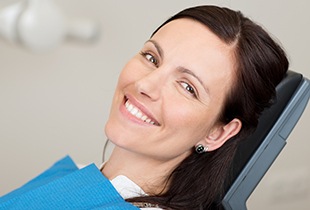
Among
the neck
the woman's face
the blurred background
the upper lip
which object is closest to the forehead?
the woman's face

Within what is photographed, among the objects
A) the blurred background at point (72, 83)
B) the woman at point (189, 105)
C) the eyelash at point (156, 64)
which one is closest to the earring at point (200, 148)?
the woman at point (189, 105)

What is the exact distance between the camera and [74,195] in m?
1.17

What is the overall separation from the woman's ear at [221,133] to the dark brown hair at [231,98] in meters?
0.01

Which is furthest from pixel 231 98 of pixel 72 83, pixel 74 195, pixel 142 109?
pixel 72 83

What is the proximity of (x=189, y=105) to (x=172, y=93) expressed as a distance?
0.04 m

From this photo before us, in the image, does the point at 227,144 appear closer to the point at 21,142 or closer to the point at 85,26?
the point at 85,26

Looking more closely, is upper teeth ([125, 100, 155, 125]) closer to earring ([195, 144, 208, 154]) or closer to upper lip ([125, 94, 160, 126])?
upper lip ([125, 94, 160, 126])

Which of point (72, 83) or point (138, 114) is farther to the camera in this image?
point (72, 83)

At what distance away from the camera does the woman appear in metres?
1.14

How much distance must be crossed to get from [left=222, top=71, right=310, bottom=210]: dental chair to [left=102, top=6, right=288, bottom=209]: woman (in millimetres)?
24

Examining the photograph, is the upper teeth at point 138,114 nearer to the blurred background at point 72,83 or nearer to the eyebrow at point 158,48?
the eyebrow at point 158,48

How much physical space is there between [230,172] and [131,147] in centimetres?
23

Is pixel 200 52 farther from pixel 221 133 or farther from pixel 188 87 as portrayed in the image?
pixel 221 133

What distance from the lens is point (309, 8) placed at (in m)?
2.02
